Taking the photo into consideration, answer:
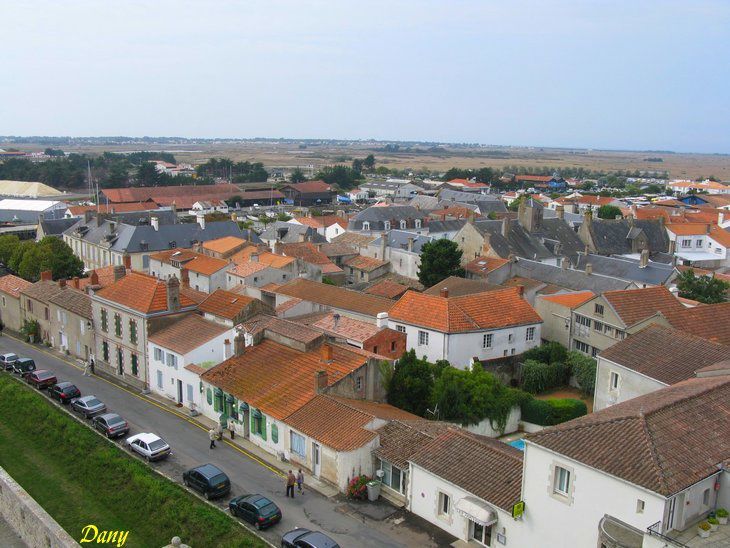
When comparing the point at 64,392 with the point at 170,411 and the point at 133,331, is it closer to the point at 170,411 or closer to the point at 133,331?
the point at 133,331

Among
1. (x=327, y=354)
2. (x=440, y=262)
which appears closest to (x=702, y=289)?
(x=440, y=262)

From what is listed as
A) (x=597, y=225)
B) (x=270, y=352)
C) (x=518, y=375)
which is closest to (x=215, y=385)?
(x=270, y=352)

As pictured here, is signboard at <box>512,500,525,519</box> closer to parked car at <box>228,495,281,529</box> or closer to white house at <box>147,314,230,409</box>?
parked car at <box>228,495,281,529</box>

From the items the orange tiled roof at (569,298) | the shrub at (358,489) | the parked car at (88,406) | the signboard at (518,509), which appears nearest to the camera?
the signboard at (518,509)

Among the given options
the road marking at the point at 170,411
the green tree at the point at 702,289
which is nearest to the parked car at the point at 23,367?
the road marking at the point at 170,411

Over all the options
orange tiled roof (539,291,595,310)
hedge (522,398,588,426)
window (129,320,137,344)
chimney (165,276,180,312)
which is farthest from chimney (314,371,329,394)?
orange tiled roof (539,291,595,310)

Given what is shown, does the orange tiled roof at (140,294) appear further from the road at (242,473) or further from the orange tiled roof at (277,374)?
the orange tiled roof at (277,374)
